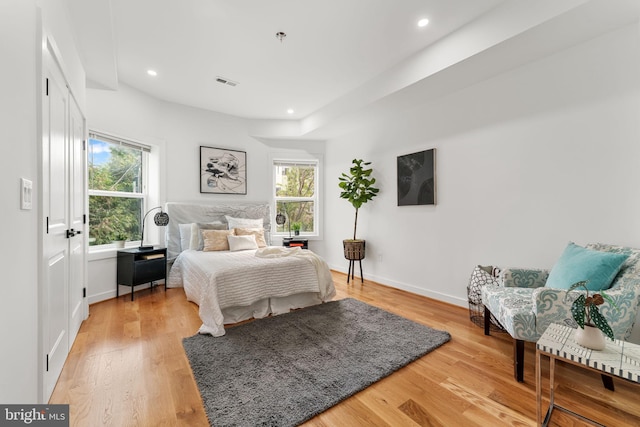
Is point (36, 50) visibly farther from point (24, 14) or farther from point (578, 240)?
point (578, 240)

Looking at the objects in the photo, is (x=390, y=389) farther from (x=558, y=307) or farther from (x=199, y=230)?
(x=199, y=230)

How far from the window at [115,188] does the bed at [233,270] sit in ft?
1.55

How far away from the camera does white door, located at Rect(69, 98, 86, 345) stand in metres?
2.19

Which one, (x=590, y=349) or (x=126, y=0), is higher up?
(x=126, y=0)

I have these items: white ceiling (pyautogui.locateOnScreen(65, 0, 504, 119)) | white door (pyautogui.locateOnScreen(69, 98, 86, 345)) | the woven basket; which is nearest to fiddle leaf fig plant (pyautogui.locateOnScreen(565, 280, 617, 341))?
white ceiling (pyautogui.locateOnScreen(65, 0, 504, 119))

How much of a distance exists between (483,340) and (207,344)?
7.77 feet

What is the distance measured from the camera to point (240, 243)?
3820mm

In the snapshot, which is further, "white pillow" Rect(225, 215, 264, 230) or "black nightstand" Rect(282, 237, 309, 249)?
"black nightstand" Rect(282, 237, 309, 249)

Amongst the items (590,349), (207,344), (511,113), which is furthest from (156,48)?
(590,349)

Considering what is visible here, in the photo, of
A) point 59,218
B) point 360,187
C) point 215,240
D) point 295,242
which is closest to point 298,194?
point 295,242

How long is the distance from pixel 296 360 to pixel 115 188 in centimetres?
342

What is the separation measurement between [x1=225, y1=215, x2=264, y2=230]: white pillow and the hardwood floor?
195 centimetres

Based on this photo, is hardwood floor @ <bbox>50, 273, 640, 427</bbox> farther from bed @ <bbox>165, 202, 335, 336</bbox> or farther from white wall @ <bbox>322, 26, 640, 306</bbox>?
white wall @ <bbox>322, 26, 640, 306</bbox>

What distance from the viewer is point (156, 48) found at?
109 inches
